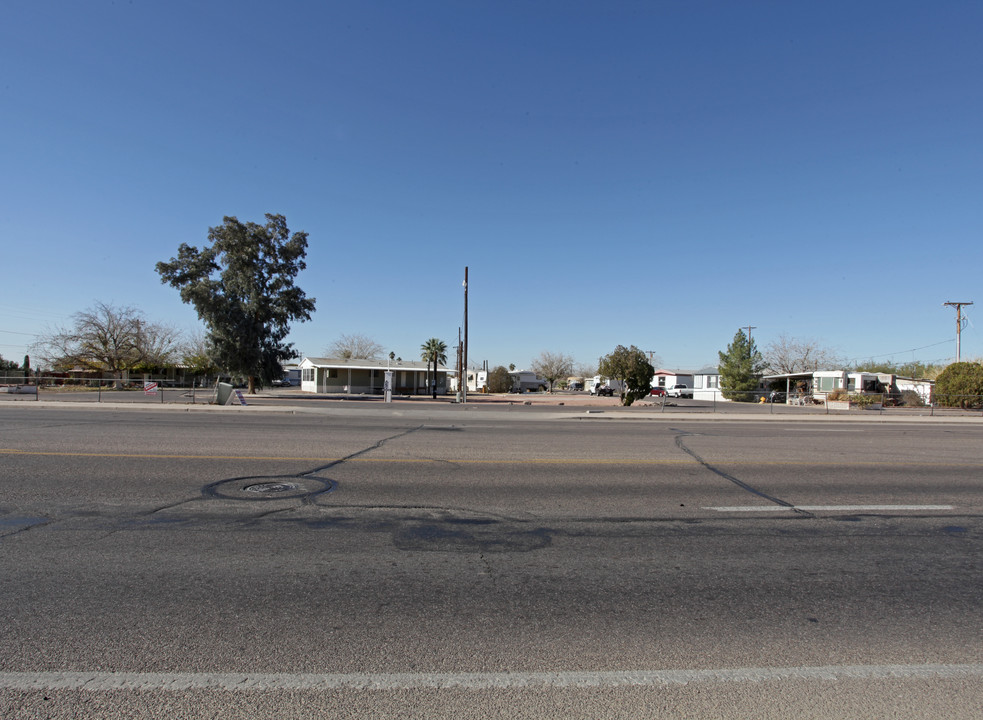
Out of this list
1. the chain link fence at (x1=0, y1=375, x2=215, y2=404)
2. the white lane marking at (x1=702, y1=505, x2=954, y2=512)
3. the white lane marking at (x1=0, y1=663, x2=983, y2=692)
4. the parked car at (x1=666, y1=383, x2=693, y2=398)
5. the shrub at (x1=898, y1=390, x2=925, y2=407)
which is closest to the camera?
the white lane marking at (x1=0, y1=663, x2=983, y2=692)

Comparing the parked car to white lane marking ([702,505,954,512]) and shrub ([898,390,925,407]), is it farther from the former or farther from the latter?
white lane marking ([702,505,954,512])

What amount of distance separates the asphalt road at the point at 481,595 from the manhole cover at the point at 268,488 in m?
0.05

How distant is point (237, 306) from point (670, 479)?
41.1 meters

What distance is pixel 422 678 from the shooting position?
2975 millimetres

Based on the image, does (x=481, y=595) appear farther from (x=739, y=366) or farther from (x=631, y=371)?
(x=739, y=366)

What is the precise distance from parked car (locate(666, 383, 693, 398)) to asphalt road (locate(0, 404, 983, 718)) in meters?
55.9

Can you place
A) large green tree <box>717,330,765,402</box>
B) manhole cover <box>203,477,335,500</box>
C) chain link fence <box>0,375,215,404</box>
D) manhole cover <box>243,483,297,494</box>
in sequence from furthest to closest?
1. large green tree <box>717,330,765,402</box>
2. chain link fence <box>0,375,215,404</box>
3. manhole cover <box>243,483,297,494</box>
4. manhole cover <box>203,477,335,500</box>

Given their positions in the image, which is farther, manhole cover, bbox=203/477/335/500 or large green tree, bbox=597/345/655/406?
large green tree, bbox=597/345/655/406

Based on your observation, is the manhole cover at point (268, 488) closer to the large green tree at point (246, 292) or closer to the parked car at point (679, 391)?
the large green tree at point (246, 292)

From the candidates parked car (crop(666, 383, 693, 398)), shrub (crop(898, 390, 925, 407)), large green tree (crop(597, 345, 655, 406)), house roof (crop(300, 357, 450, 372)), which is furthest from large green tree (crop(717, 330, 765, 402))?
house roof (crop(300, 357, 450, 372))

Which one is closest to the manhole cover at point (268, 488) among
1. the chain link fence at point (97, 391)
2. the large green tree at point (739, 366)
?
the chain link fence at point (97, 391)

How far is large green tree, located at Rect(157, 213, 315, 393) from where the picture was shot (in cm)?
4153

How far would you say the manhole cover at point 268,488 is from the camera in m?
6.95

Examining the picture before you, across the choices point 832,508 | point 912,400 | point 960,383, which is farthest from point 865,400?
point 832,508
